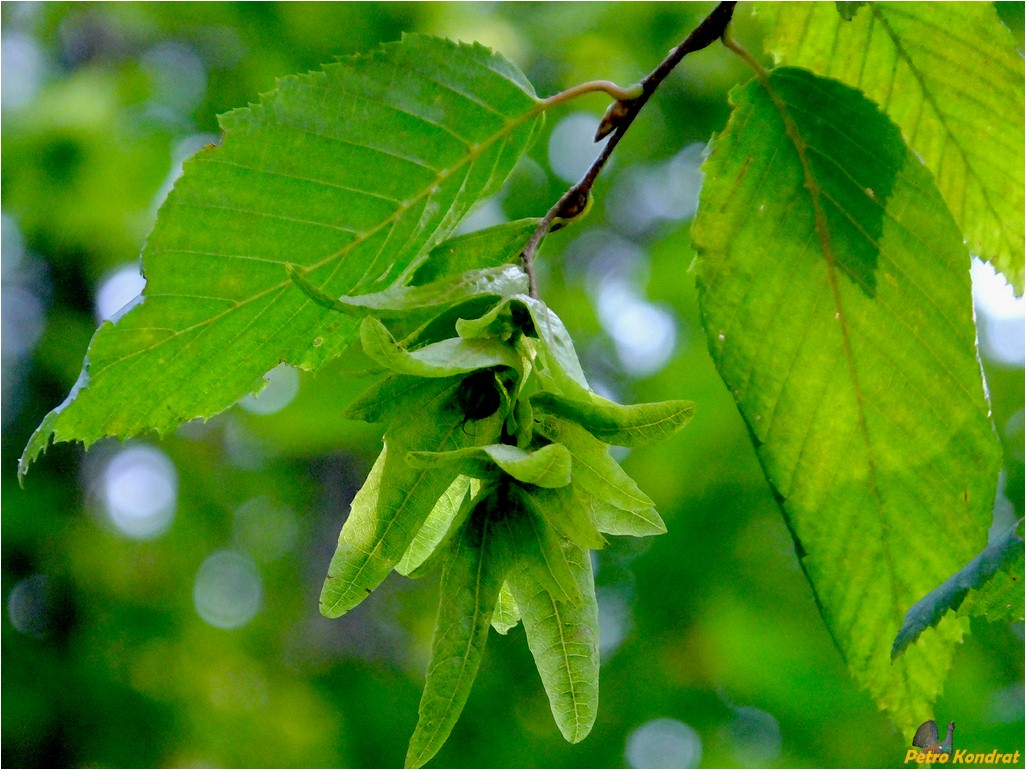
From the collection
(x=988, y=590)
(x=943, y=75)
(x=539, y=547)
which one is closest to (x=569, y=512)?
(x=539, y=547)

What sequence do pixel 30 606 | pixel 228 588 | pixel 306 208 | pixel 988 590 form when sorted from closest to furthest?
pixel 988 590 < pixel 306 208 < pixel 30 606 < pixel 228 588

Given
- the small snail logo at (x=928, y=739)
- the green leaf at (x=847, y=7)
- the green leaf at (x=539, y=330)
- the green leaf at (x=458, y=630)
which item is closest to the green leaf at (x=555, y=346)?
the green leaf at (x=539, y=330)

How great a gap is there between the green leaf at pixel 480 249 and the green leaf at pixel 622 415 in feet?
0.77

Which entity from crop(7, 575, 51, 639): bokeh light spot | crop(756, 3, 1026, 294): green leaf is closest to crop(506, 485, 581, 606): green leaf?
crop(756, 3, 1026, 294): green leaf

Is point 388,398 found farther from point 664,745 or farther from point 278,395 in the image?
point 278,395

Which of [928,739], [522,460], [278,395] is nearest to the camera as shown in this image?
[522,460]

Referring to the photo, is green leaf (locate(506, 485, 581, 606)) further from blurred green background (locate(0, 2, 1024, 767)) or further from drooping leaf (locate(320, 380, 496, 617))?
blurred green background (locate(0, 2, 1024, 767))

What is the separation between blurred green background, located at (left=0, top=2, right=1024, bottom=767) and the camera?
3.81 m

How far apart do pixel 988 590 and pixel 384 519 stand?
1.84 ft

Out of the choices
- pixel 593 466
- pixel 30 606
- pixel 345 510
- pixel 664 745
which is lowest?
pixel 664 745

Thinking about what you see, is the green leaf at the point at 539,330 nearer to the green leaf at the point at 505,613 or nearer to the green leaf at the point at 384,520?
the green leaf at the point at 384,520

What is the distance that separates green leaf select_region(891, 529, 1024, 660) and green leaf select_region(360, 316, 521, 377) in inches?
19.2

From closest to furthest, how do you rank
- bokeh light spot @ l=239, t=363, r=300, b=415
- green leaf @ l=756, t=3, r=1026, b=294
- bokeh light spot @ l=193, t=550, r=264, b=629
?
green leaf @ l=756, t=3, r=1026, b=294 < bokeh light spot @ l=239, t=363, r=300, b=415 < bokeh light spot @ l=193, t=550, r=264, b=629

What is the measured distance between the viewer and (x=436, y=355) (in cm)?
73
